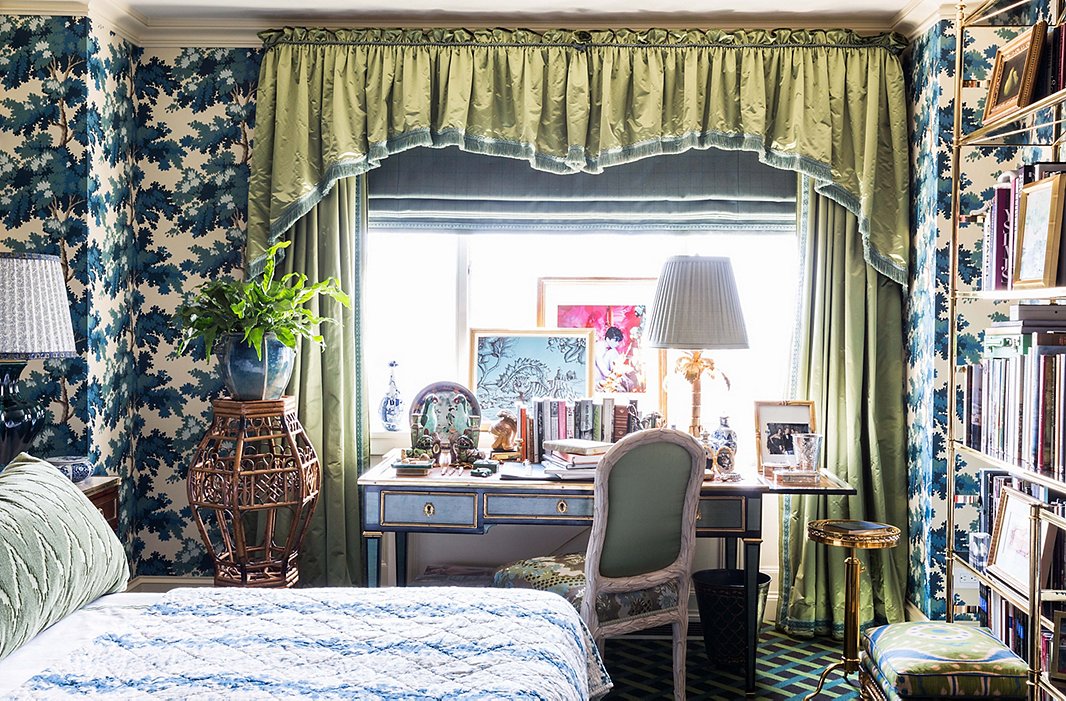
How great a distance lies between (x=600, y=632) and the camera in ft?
9.87

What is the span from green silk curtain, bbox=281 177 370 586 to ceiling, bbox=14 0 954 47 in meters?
0.72

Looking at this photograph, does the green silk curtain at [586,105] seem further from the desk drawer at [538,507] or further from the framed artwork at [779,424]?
the desk drawer at [538,507]

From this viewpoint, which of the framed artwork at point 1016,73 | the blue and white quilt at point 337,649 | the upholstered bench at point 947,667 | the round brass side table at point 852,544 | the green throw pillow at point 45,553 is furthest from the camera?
the round brass side table at point 852,544

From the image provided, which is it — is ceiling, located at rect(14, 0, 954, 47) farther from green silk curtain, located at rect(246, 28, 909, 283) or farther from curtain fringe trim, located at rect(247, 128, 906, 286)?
curtain fringe trim, located at rect(247, 128, 906, 286)

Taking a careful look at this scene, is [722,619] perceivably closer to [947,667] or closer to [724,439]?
Answer: [724,439]

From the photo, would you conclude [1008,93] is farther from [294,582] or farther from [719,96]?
[294,582]

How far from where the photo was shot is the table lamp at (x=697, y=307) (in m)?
3.53

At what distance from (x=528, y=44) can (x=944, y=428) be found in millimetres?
2239

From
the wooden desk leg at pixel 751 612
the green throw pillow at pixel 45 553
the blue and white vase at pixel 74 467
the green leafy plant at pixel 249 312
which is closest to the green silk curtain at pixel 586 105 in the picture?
the green leafy plant at pixel 249 312

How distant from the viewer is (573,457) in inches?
139

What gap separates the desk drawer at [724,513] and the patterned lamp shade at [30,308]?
7.33 feet

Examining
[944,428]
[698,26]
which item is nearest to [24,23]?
[698,26]

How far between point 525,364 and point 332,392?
0.83 metres

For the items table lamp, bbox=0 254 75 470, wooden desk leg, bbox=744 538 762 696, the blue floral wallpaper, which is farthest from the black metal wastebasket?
table lamp, bbox=0 254 75 470
